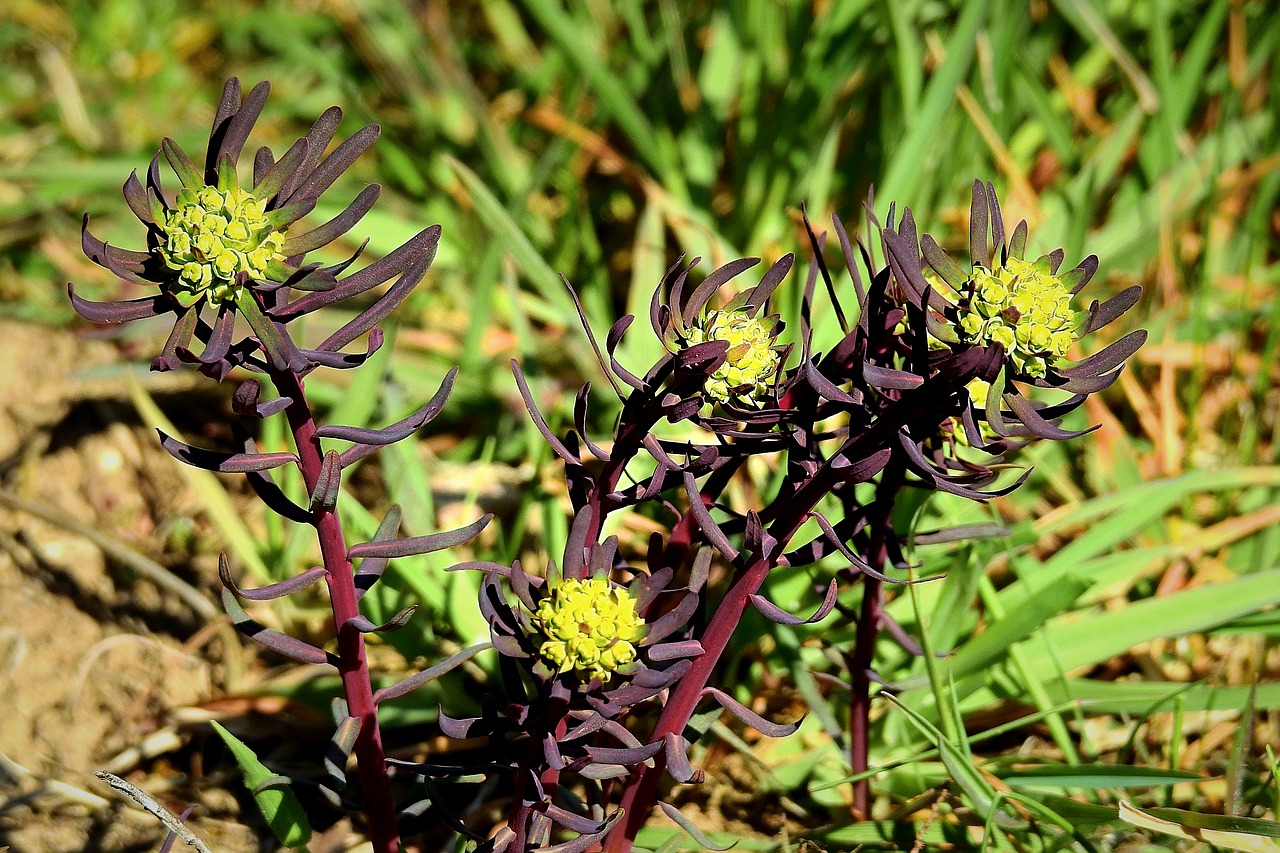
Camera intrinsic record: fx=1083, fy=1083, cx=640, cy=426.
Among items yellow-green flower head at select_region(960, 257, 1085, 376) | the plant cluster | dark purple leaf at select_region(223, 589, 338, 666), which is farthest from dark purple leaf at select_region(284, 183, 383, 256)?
yellow-green flower head at select_region(960, 257, 1085, 376)

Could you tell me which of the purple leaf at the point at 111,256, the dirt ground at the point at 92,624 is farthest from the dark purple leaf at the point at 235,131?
the dirt ground at the point at 92,624

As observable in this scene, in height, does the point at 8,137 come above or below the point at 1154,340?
above

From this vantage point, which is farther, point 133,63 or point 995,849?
point 133,63

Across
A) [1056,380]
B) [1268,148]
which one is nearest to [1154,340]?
[1268,148]

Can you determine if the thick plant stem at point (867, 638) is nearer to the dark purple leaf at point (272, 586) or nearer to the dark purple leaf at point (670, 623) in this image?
the dark purple leaf at point (670, 623)

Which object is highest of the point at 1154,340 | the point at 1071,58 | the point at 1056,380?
the point at 1071,58

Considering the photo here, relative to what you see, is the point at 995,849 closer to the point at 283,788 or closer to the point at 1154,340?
the point at 283,788

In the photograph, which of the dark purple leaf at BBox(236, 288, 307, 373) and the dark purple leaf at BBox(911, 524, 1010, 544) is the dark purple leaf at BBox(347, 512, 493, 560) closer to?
the dark purple leaf at BBox(236, 288, 307, 373)
